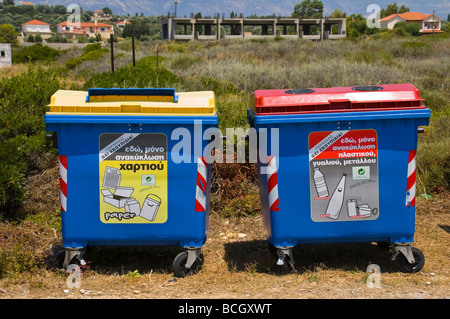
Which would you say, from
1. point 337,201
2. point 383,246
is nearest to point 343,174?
point 337,201

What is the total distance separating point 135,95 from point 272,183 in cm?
137

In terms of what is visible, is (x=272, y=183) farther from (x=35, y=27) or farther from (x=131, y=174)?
(x=35, y=27)

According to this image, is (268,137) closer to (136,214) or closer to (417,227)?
(136,214)

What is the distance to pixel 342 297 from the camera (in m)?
3.86

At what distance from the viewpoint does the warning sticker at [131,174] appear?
415cm

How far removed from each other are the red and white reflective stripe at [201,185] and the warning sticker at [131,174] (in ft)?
0.89

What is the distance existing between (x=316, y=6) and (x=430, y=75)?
113 meters

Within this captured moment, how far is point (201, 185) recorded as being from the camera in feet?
14.0

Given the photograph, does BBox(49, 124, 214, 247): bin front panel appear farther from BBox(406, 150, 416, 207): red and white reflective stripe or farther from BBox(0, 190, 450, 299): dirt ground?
BBox(406, 150, 416, 207): red and white reflective stripe

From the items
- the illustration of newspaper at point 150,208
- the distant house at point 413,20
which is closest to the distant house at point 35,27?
the distant house at point 413,20

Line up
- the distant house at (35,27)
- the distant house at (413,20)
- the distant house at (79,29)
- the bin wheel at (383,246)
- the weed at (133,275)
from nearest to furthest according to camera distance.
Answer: the weed at (133,275)
the bin wheel at (383,246)
the distant house at (413,20)
the distant house at (35,27)
the distant house at (79,29)

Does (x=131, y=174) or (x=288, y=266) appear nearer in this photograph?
(x=131, y=174)

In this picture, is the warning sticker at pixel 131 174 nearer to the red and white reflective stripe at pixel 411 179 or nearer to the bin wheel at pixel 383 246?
the red and white reflective stripe at pixel 411 179

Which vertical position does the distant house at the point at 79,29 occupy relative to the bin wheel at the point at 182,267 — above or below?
above
